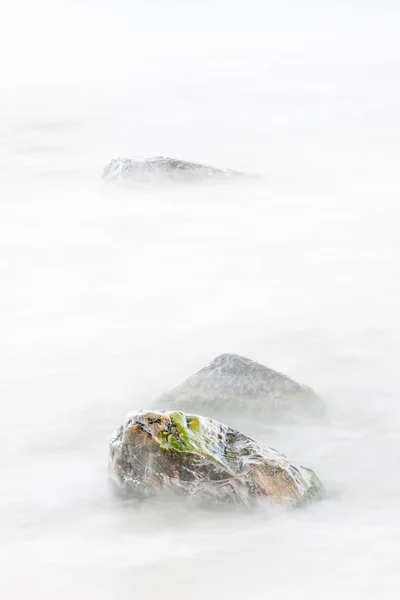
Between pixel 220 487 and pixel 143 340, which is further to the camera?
pixel 143 340

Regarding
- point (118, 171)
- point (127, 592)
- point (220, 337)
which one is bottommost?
point (127, 592)

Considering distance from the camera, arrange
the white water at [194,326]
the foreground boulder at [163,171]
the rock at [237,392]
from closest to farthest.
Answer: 1. the white water at [194,326]
2. the rock at [237,392]
3. the foreground boulder at [163,171]

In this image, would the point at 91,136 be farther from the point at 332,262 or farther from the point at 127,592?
the point at 127,592

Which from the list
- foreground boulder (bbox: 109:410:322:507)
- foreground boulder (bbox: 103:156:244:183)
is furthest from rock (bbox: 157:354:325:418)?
foreground boulder (bbox: 103:156:244:183)

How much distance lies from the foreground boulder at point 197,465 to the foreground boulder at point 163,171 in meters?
11.2

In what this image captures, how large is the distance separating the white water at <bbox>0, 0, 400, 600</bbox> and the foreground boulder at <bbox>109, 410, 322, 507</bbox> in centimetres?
14

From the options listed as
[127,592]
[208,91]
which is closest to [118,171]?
[127,592]

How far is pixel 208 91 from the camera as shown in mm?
36500

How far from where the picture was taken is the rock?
23.8ft

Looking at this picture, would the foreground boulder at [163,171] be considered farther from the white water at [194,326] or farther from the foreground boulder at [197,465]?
the foreground boulder at [197,465]

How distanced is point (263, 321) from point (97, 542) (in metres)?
4.90

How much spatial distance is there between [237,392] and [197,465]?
161cm

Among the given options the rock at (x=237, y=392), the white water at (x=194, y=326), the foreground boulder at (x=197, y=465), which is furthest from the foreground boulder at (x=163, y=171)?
the foreground boulder at (x=197, y=465)

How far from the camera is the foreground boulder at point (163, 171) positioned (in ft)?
55.2
